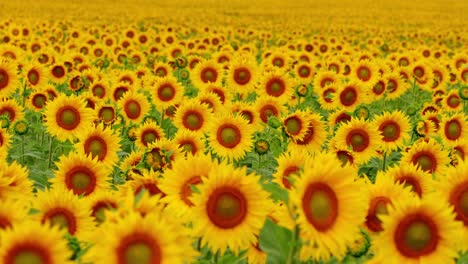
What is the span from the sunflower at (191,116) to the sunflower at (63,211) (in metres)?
4.13

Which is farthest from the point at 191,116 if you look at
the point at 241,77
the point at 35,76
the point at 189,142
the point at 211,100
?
the point at 35,76

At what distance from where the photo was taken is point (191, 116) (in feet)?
24.7

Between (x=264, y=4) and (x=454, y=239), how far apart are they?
46886 mm

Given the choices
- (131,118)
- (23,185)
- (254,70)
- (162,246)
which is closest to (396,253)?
(162,246)

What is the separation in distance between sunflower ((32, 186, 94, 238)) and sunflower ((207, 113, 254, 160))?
10.9 feet

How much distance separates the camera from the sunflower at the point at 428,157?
5413 millimetres

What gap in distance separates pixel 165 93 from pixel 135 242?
655 cm

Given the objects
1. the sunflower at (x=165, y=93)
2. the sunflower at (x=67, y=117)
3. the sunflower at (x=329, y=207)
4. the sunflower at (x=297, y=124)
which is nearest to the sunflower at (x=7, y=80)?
the sunflower at (x=165, y=93)

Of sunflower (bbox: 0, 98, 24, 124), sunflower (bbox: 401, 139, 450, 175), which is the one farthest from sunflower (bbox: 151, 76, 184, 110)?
sunflower (bbox: 401, 139, 450, 175)

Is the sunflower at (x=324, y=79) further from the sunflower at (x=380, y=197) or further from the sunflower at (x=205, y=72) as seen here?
the sunflower at (x=380, y=197)

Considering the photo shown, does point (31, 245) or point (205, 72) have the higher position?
point (205, 72)

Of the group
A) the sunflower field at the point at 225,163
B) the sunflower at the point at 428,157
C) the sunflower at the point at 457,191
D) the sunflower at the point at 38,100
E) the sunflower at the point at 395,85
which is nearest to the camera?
the sunflower field at the point at 225,163

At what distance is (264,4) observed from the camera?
1918 inches

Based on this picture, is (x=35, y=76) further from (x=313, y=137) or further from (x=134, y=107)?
(x=313, y=137)
